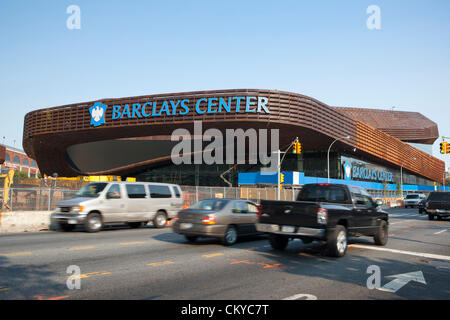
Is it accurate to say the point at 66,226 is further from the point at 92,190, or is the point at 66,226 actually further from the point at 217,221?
the point at 217,221

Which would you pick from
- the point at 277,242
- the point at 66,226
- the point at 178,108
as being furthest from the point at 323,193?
the point at 178,108

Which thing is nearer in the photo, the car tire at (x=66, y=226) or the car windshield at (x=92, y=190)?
the car windshield at (x=92, y=190)

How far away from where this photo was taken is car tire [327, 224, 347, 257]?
9430 millimetres

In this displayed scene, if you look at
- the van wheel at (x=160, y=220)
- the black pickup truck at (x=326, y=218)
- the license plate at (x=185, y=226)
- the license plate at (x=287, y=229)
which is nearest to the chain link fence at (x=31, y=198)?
the van wheel at (x=160, y=220)

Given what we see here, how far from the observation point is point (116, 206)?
1585cm

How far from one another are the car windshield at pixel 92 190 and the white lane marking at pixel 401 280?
1172 centimetres

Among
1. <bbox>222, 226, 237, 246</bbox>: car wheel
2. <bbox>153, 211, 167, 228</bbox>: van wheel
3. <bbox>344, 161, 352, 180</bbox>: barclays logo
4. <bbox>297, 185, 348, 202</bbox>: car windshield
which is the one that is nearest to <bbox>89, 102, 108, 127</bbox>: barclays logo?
<bbox>153, 211, 167, 228</bbox>: van wheel

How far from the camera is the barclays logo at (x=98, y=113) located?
163ft

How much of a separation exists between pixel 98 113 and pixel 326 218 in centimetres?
4564

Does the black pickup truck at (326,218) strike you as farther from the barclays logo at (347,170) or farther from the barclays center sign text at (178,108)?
the barclays logo at (347,170)

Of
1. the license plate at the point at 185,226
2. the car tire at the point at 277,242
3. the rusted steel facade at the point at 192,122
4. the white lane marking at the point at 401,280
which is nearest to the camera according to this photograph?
the white lane marking at the point at 401,280

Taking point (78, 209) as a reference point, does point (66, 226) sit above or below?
below
